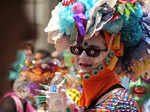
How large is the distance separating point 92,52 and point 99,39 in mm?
76

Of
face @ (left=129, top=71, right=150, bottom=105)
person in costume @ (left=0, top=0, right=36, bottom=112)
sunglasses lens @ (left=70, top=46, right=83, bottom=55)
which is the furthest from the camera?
face @ (left=129, top=71, right=150, bottom=105)

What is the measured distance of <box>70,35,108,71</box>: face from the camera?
Result: 121 centimetres

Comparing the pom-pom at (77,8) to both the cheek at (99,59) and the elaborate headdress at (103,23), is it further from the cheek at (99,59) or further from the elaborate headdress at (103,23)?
the cheek at (99,59)

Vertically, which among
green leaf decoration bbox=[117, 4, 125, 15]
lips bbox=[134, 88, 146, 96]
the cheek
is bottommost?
lips bbox=[134, 88, 146, 96]

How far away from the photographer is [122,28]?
1.22 meters

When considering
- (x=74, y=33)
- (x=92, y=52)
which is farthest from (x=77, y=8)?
(x=92, y=52)

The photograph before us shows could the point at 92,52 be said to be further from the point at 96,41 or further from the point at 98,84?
the point at 98,84

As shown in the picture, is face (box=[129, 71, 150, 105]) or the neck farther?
face (box=[129, 71, 150, 105])

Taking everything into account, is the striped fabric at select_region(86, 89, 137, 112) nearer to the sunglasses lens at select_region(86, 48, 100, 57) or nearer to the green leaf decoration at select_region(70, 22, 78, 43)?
the sunglasses lens at select_region(86, 48, 100, 57)

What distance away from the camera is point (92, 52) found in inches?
47.8

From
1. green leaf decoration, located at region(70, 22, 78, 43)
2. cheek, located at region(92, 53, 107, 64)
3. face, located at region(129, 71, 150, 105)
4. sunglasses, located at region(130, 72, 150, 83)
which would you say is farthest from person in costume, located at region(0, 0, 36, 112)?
face, located at region(129, 71, 150, 105)

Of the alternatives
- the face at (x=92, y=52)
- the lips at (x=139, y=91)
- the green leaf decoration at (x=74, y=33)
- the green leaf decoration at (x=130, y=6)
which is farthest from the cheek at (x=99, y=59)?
the lips at (x=139, y=91)

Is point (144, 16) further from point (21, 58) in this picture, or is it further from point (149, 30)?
point (21, 58)

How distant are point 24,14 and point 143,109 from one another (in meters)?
1.32
